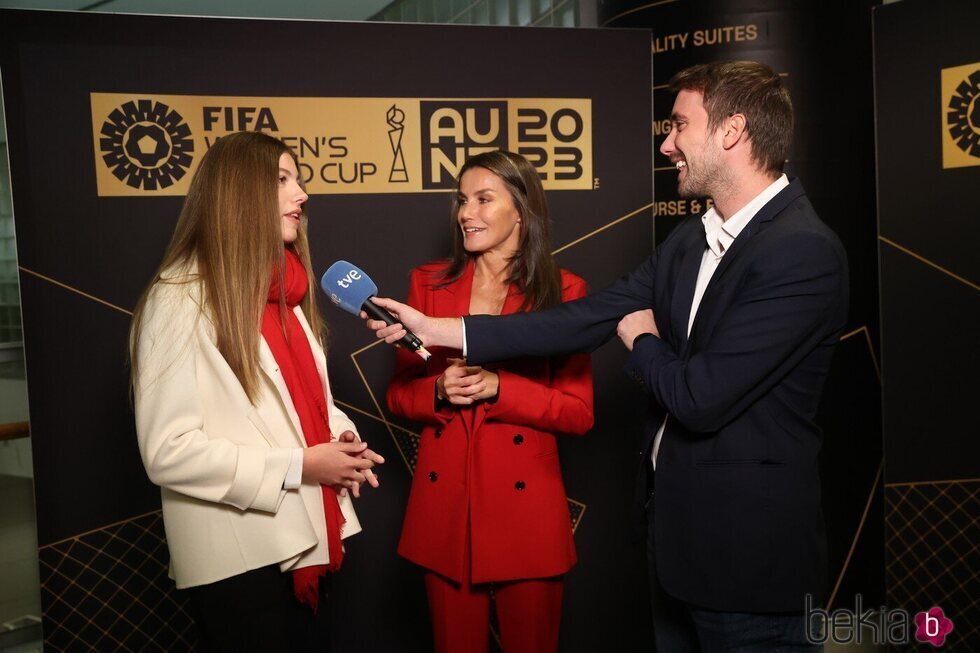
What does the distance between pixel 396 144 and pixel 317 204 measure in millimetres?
354

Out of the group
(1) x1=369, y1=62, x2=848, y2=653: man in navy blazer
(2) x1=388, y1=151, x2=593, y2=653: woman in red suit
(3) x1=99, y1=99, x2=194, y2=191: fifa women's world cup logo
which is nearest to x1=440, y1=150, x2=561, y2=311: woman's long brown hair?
(2) x1=388, y1=151, x2=593, y2=653: woman in red suit

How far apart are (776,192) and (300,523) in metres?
1.27

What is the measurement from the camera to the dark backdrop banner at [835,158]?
346 cm

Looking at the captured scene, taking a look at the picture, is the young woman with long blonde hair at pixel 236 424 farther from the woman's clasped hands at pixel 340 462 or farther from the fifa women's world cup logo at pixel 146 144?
the fifa women's world cup logo at pixel 146 144

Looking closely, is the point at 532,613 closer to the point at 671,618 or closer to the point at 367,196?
the point at 671,618

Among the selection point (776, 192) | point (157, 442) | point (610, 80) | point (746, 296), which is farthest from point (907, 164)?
point (157, 442)

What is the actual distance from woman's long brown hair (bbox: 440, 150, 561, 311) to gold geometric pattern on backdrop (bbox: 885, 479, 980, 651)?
1673mm

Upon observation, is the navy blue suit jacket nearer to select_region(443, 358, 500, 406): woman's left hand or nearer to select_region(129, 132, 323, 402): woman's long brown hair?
select_region(443, 358, 500, 406): woman's left hand

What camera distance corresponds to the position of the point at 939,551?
10.4 ft

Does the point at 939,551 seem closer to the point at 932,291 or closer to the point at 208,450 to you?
the point at 932,291

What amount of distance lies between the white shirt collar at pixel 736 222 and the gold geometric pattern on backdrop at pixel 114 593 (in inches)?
84.6

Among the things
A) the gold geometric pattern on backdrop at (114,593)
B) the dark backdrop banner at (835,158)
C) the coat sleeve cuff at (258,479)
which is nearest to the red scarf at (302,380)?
the coat sleeve cuff at (258,479)

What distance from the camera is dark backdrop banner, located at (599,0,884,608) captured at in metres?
3.46

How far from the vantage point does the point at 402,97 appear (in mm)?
3064
